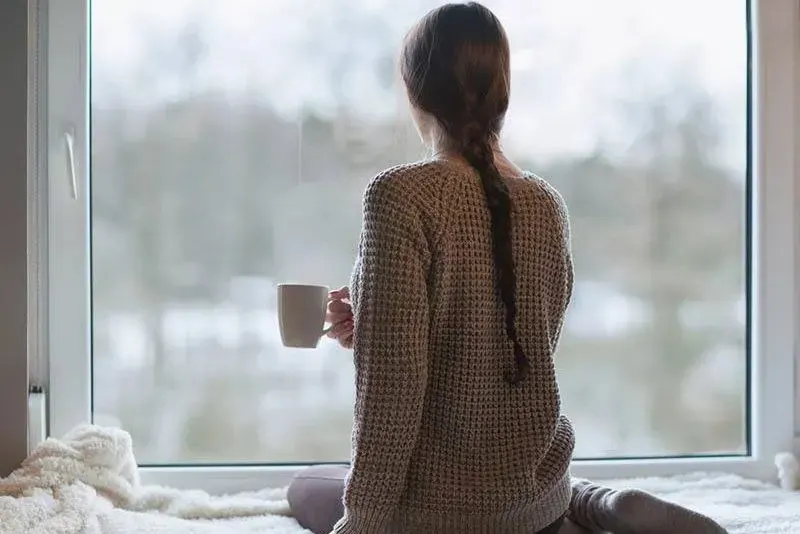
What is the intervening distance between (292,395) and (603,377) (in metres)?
0.58

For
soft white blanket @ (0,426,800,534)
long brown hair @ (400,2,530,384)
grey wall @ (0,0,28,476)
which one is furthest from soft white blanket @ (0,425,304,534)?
long brown hair @ (400,2,530,384)

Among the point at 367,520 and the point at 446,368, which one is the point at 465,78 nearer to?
the point at 446,368

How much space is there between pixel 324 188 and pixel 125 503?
621 millimetres

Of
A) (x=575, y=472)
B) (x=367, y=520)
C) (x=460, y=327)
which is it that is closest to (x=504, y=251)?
(x=460, y=327)

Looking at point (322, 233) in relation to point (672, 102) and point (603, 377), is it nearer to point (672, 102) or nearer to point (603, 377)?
point (603, 377)

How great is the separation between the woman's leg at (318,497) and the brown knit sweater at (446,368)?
0.32m

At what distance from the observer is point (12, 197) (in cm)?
131

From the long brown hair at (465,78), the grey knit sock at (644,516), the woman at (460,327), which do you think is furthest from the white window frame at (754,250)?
the long brown hair at (465,78)

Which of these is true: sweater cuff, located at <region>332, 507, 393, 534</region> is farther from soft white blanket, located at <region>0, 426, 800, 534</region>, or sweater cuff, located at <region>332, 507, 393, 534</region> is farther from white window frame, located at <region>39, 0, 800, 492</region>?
white window frame, located at <region>39, 0, 800, 492</region>

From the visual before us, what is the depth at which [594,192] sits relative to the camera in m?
1.59

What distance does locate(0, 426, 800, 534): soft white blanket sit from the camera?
3.87 feet

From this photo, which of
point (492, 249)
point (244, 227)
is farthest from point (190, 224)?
point (492, 249)

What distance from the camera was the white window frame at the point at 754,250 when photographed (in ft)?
4.77

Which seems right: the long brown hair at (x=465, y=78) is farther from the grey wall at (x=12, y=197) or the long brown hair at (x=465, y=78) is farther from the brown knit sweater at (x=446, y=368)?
the grey wall at (x=12, y=197)
